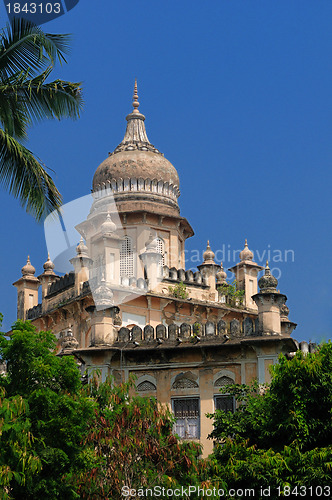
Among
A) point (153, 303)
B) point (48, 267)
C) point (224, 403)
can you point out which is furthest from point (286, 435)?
point (48, 267)

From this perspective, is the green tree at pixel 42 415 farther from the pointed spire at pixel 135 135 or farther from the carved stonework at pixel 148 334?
the pointed spire at pixel 135 135

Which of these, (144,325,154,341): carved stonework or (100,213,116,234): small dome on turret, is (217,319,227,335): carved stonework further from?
(100,213,116,234): small dome on turret

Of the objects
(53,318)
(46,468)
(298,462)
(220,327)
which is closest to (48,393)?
(46,468)

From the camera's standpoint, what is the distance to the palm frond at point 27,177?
2033 cm

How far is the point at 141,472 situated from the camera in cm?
2402

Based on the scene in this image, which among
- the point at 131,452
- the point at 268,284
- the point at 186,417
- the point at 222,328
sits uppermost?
the point at 268,284

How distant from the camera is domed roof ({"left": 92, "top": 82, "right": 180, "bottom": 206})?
45.3m

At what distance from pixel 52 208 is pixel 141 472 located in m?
6.88

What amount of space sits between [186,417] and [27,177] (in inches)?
528

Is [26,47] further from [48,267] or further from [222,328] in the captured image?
[48,267]

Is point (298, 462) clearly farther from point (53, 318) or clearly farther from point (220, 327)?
point (53, 318)

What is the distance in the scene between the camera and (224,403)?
31.8 m

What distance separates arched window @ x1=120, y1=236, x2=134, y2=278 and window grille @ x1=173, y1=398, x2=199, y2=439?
452 inches

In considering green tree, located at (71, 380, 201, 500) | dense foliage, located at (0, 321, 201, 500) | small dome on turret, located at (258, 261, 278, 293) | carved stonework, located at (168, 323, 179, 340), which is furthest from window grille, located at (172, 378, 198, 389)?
dense foliage, located at (0, 321, 201, 500)
